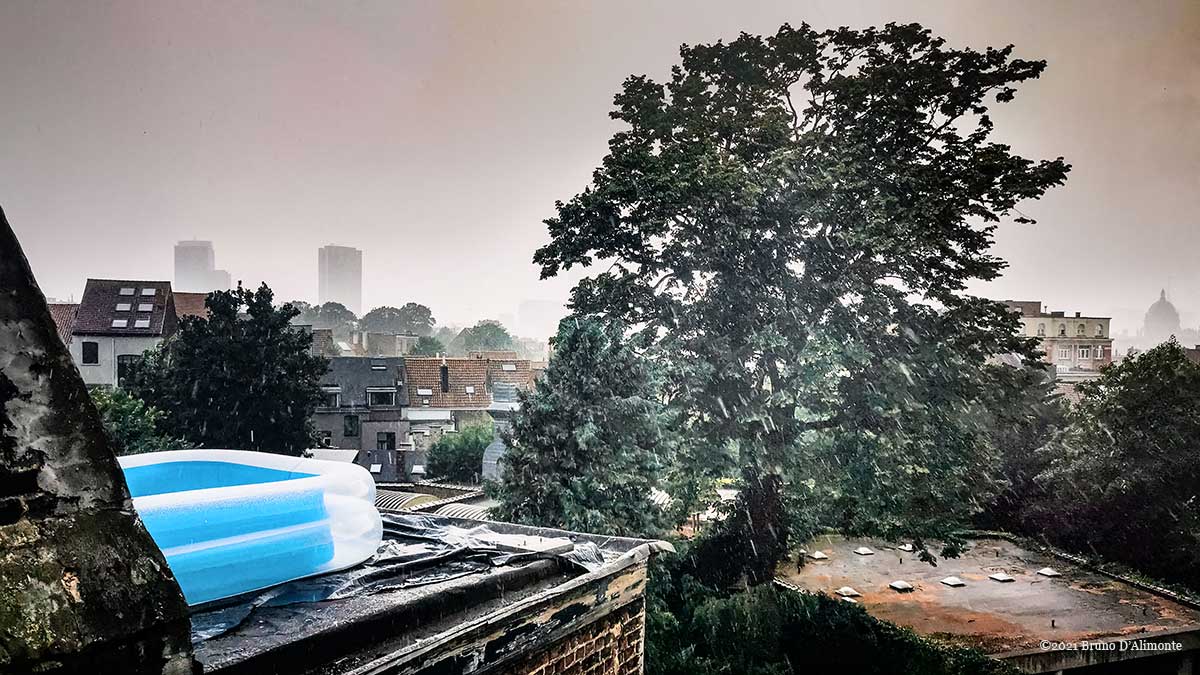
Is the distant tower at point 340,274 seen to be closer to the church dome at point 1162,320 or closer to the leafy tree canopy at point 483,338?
the leafy tree canopy at point 483,338

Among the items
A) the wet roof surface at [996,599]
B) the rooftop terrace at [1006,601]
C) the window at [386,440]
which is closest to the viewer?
the rooftop terrace at [1006,601]

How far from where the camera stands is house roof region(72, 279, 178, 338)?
18.0 m

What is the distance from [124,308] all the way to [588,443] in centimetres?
1521

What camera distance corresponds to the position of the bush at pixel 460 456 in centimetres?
2055

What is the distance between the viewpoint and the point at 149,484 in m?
3.49

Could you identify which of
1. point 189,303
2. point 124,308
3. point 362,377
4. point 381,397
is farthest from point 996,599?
point 189,303

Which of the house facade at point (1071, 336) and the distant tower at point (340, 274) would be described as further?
the distant tower at point (340, 274)

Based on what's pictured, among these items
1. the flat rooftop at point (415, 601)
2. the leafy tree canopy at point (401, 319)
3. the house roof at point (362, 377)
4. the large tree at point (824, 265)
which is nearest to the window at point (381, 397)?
the house roof at point (362, 377)

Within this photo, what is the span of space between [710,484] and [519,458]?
4138 millimetres

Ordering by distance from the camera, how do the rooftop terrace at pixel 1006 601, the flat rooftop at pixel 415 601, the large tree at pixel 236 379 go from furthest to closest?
the large tree at pixel 236 379, the rooftop terrace at pixel 1006 601, the flat rooftop at pixel 415 601

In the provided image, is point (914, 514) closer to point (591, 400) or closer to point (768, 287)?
point (768, 287)

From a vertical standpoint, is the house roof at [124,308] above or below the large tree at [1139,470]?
above

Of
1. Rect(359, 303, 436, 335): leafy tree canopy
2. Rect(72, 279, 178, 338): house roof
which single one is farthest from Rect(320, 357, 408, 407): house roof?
Rect(359, 303, 436, 335): leafy tree canopy

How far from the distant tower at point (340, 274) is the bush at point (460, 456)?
44989 mm
